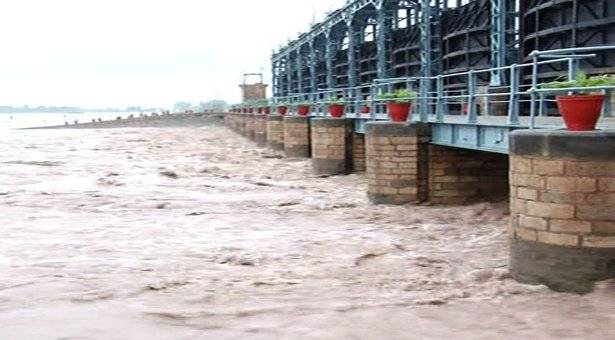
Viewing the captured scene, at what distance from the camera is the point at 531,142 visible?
973cm

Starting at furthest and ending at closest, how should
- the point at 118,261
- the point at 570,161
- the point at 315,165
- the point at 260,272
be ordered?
the point at 315,165 < the point at 118,261 < the point at 260,272 < the point at 570,161

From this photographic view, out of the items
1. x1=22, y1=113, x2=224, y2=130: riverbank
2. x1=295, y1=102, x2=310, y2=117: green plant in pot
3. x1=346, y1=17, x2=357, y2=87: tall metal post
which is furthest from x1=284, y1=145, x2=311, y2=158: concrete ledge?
x1=22, y1=113, x2=224, y2=130: riverbank

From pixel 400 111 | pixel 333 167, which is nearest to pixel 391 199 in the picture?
pixel 400 111

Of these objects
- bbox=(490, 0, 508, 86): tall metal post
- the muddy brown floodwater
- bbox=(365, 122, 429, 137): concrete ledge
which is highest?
bbox=(490, 0, 508, 86): tall metal post

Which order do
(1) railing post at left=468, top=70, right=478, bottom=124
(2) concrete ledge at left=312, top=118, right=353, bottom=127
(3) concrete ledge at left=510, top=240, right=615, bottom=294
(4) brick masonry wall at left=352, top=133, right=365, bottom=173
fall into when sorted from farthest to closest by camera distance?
(2) concrete ledge at left=312, top=118, right=353, bottom=127, (4) brick masonry wall at left=352, top=133, right=365, bottom=173, (1) railing post at left=468, top=70, right=478, bottom=124, (3) concrete ledge at left=510, top=240, right=615, bottom=294

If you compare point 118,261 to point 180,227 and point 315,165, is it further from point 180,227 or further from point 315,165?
point 315,165

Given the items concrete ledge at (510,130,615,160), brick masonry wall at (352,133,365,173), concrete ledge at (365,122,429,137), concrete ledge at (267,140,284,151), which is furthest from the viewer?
concrete ledge at (267,140,284,151)

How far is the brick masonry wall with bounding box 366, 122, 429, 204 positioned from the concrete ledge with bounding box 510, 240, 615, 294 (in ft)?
24.5

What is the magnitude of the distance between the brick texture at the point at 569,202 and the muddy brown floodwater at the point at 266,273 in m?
0.68

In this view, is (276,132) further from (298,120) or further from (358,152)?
(358,152)

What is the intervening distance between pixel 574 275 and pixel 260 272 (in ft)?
14.4

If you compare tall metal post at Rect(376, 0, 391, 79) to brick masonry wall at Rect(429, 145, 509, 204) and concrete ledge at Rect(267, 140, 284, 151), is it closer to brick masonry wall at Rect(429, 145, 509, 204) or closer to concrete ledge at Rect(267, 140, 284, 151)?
concrete ledge at Rect(267, 140, 284, 151)

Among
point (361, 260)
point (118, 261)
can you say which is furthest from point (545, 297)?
point (118, 261)

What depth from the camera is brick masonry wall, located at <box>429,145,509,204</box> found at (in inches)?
685
